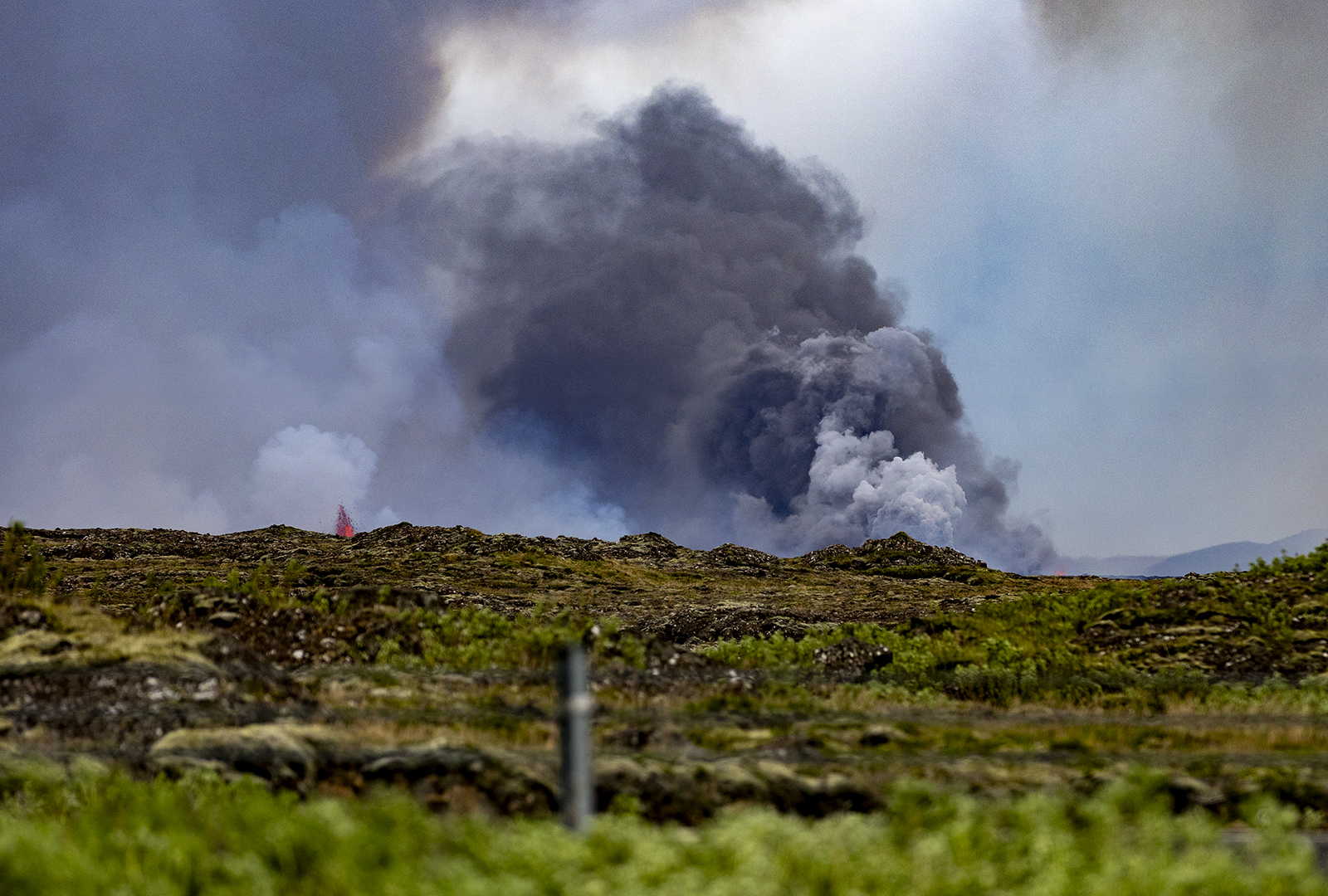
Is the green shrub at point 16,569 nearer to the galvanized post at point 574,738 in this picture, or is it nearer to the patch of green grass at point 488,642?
the patch of green grass at point 488,642

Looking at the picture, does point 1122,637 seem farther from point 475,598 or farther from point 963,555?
point 963,555

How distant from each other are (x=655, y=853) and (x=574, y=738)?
920 millimetres

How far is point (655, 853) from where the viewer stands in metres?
5.70

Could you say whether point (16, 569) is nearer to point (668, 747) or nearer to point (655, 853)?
point (668, 747)

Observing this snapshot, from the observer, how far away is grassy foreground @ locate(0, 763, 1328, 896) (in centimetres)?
558

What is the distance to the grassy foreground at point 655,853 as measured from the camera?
5582 millimetres

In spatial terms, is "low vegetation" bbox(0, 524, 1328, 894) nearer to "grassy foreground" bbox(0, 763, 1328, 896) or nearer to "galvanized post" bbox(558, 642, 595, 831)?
"grassy foreground" bbox(0, 763, 1328, 896)

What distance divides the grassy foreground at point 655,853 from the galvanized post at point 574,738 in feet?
0.61

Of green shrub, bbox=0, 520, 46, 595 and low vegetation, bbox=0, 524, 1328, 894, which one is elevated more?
green shrub, bbox=0, 520, 46, 595

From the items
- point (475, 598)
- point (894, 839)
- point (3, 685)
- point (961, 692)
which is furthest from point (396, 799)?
point (475, 598)

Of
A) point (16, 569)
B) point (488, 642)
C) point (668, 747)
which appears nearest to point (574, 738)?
point (668, 747)

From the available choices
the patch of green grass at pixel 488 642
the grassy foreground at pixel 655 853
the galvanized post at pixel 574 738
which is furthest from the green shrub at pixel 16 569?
the galvanized post at pixel 574 738

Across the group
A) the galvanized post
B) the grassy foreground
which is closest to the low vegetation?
the grassy foreground

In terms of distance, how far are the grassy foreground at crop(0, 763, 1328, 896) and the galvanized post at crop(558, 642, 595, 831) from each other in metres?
0.19
